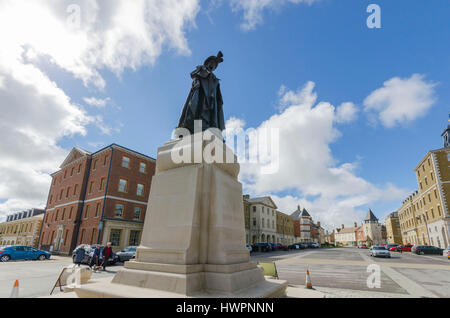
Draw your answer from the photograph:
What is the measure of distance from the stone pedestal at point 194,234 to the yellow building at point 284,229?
65.9 metres

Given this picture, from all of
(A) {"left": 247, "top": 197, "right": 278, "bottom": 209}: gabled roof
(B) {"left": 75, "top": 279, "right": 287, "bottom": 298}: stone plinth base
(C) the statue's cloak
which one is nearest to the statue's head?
(C) the statue's cloak

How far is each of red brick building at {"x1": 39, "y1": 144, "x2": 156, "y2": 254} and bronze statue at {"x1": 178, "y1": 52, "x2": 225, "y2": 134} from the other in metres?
22.7

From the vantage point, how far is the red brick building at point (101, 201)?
26.5m

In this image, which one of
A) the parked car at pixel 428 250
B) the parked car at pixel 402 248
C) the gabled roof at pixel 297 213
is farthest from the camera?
the gabled roof at pixel 297 213

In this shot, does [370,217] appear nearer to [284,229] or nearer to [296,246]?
[284,229]

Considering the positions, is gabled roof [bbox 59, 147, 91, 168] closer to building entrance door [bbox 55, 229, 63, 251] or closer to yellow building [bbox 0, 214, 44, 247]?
building entrance door [bbox 55, 229, 63, 251]

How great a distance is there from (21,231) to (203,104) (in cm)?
6323

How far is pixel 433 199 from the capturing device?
41875mm

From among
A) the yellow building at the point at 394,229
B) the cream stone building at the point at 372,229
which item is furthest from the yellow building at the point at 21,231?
the cream stone building at the point at 372,229

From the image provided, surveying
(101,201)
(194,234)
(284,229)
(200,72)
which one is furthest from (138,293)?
(284,229)

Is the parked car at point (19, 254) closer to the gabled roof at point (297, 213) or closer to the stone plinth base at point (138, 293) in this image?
the stone plinth base at point (138, 293)

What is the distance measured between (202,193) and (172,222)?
0.80 meters

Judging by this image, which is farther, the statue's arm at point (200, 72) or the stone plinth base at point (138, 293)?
the statue's arm at point (200, 72)
